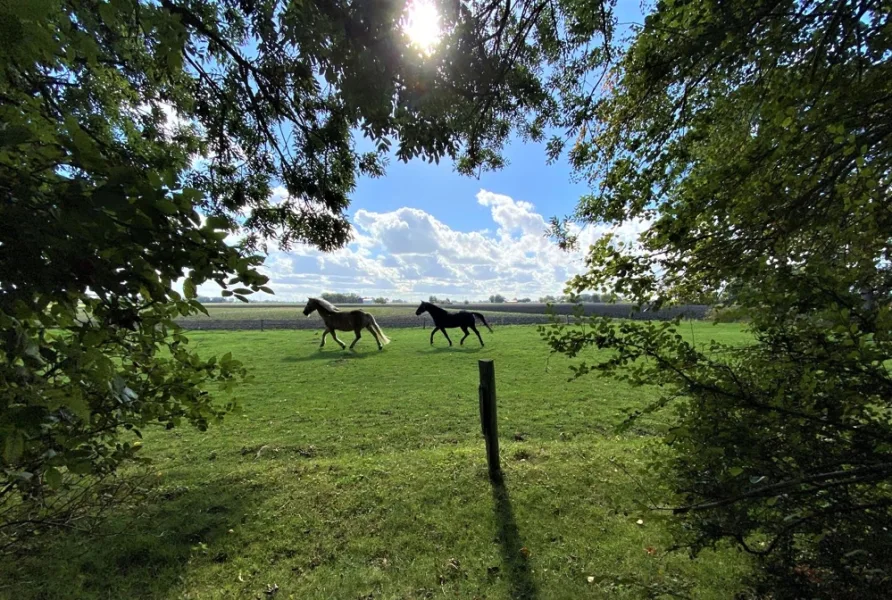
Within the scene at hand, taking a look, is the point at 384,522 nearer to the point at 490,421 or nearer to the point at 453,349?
the point at 490,421

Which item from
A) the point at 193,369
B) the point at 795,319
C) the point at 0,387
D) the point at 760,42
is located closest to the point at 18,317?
the point at 0,387

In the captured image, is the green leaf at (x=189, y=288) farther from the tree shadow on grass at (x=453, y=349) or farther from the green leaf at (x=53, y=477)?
the tree shadow on grass at (x=453, y=349)

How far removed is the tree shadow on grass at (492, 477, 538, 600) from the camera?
2605mm

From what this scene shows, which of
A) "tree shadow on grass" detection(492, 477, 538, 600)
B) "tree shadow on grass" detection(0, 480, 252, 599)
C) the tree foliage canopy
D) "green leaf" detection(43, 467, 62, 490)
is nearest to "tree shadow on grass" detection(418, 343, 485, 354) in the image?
"tree shadow on grass" detection(492, 477, 538, 600)

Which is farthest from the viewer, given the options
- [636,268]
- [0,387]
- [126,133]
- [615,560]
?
[126,133]

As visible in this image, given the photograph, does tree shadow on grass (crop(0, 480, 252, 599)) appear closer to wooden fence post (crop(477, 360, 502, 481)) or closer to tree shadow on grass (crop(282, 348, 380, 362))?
wooden fence post (crop(477, 360, 502, 481))

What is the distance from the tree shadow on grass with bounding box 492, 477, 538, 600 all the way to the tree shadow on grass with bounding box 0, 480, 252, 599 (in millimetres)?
2157

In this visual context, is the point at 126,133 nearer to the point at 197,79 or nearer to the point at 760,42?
the point at 197,79

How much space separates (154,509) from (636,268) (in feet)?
15.4

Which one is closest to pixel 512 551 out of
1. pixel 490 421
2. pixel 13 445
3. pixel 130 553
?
pixel 490 421

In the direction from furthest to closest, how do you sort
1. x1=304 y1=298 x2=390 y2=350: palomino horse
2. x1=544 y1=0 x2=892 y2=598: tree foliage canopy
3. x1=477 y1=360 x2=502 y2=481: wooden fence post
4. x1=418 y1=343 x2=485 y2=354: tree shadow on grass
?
x1=304 y1=298 x2=390 y2=350: palomino horse < x1=418 y1=343 x2=485 y2=354: tree shadow on grass < x1=477 y1=360 x2=502 y2=481: wooden fence post < x1=544 y1=0 x2=892 y2=598: tree foliage canopy

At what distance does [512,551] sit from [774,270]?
8.79ft

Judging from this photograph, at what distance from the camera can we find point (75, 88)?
3.46m

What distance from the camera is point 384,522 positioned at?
11.0 ft
